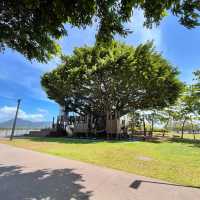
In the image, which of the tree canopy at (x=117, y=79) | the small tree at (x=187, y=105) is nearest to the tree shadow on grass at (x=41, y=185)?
the tree canopy at (x=117, y=79)

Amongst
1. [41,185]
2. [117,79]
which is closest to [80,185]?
[41,185]

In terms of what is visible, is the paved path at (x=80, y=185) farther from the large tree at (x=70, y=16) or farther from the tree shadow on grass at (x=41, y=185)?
the large tree at (x=70, y=16)

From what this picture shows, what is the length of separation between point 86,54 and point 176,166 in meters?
16.4

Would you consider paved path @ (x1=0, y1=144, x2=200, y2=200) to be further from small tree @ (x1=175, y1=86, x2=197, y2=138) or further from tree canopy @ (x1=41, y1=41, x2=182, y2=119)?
small tree @ (x1=175, y1=86, x2=197, y2=138)

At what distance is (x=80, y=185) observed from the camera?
17.1 feet

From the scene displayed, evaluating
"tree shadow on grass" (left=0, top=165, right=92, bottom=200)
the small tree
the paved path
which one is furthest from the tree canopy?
"tree shadow on grass" (left=0, top=165, right=92, bottom=200)

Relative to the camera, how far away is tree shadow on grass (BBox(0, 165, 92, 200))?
14.4 ft

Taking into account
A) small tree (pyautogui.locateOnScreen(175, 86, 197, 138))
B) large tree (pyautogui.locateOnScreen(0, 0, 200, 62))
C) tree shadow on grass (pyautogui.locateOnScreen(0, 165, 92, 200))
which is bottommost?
tree shadow on grass (pyautogui.locateOnScreen(0, 165, 92, 200))

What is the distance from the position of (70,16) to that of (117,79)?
17.5 meters

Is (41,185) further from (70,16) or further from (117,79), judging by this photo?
(117,79)

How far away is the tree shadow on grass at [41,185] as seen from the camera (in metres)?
4.39

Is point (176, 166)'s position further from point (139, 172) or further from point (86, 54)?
point (86, 54)

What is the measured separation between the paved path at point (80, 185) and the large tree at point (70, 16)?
3476mm

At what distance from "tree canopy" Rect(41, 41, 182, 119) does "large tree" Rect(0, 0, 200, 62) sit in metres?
14.2
